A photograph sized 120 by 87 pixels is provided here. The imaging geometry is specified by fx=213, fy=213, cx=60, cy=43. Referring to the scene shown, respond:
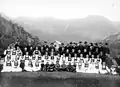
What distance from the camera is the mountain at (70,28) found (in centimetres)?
998

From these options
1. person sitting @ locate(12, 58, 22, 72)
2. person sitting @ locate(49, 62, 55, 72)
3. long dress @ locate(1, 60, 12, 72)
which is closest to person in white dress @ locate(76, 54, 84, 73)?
person sitting @ locate(49, 62, 55, 72)

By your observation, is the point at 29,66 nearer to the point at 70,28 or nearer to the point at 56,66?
the point at 56,66

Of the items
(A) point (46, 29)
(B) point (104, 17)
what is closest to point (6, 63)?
(A) point (46, 29)

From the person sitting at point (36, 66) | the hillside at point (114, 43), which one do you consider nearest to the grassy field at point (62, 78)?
the person sitting at point (36, 66)

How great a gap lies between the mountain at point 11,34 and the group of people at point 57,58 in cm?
36

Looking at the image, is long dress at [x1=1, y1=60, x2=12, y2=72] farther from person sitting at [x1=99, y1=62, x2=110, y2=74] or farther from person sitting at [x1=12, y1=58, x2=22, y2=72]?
person sitting at [x1=99, y1=62, x2=110, y2=74]

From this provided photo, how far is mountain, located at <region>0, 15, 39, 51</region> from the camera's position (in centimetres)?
931

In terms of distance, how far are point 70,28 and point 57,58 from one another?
1862 mm

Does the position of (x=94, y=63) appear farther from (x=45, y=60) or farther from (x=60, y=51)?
(x=45, y=60)

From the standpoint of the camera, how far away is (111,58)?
9.30 metres

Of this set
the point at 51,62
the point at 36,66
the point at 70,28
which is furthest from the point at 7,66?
the point at 70,28

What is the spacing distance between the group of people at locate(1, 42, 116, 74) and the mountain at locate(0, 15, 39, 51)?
14.2 inches

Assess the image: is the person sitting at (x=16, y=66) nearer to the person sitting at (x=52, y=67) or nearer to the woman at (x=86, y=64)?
the person sitting at (x=52, y=67)

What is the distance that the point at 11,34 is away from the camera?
9.53 m
